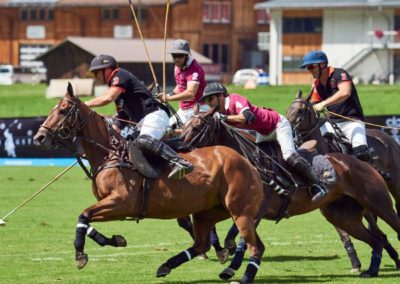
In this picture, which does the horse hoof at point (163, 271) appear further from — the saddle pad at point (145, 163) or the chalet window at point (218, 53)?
the chalet window at point (218, 53)

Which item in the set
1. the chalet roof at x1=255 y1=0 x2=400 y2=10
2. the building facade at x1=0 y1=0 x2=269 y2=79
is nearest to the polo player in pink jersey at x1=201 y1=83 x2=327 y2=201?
the chalet roof at x1=255 y1=0 x2=400 y2=10

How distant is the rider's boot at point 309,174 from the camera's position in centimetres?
1340

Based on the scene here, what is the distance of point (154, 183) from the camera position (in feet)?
39.8

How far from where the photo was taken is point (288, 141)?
13562mm

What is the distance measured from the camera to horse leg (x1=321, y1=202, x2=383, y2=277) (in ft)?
45.2

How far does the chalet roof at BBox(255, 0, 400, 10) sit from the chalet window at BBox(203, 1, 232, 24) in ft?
29.5

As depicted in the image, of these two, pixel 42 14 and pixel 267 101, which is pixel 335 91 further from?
pixel 42 14

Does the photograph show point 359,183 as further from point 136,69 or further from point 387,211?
point 136,69

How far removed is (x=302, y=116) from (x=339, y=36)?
212 ft

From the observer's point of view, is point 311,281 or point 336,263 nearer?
point 311,281

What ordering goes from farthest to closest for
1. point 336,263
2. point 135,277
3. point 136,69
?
point 136,69 → point 336,263 → point 135,277

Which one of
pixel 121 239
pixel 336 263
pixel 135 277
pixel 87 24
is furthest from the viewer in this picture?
pixel 87 24

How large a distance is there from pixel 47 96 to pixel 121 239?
45.7 m

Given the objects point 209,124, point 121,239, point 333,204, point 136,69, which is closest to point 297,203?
point 333,204
